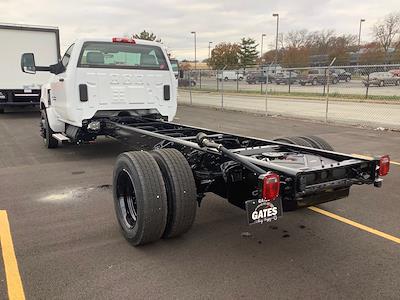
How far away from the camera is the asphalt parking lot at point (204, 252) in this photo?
329 cm

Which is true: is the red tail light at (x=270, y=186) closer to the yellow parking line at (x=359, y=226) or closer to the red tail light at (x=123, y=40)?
the yellow parking line at (x=359, y=226)

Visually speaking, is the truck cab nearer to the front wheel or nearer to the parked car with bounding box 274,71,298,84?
the front wheel

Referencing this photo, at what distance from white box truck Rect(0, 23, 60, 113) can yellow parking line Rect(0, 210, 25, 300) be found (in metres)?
12.1

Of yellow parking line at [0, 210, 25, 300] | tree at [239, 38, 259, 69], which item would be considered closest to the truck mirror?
yellow parking line at [0, 210, 25, 300]

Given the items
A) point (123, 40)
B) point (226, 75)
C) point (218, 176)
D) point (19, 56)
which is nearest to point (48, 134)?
point (123, 40)

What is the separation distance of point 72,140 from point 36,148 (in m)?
2.23

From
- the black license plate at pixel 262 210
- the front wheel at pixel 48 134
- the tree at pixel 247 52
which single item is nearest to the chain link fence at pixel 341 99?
the front wheel at pixel 48 134

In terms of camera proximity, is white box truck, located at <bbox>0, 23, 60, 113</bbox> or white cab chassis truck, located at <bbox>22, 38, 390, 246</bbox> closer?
white cab chassis truck, located at <bbox>22, 38, 390, 246</bbox>

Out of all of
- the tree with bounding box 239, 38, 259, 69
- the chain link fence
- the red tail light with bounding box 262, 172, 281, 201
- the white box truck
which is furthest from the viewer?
the tree with bounding box 239, 38, 259, 69

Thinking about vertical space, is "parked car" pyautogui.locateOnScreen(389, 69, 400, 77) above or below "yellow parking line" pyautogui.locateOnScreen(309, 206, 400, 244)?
above

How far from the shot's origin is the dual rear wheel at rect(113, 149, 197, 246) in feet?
12.4

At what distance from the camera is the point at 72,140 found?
7.84 m

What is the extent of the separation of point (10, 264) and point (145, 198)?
4.49ft

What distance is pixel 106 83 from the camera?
7.52m
